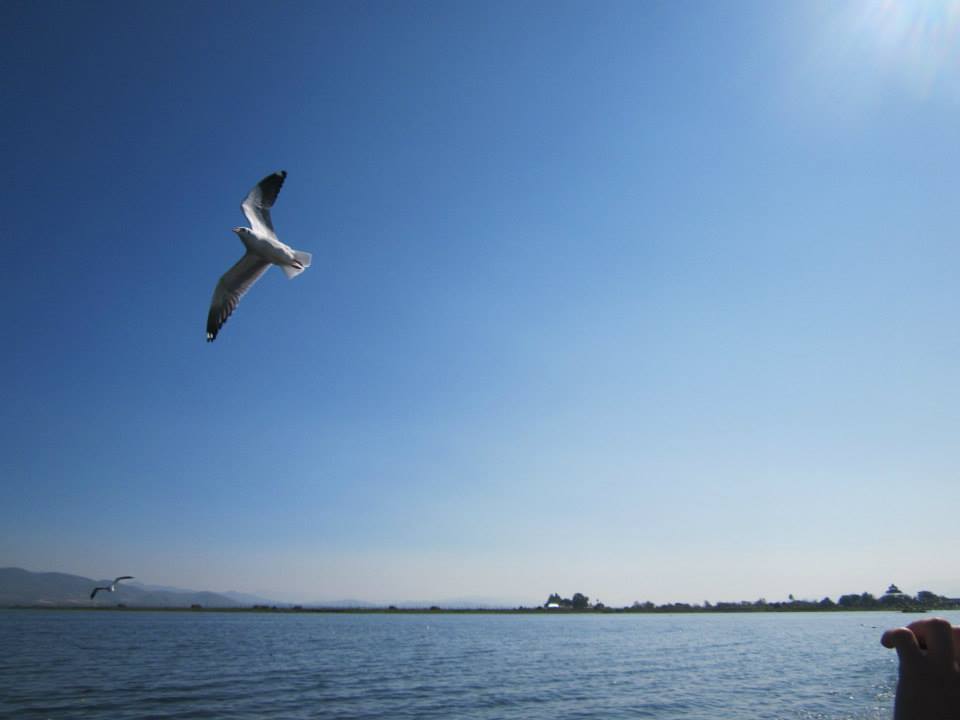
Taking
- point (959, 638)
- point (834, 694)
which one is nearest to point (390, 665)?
point (834, 694)

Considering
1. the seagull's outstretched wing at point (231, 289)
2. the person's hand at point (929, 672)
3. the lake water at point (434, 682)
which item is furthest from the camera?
the lake water at point (434, 682)

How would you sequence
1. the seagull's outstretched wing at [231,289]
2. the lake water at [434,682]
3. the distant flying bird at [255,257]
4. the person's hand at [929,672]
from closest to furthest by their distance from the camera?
the person's hand at [929,672]
the distant flying bird at [255,257]
the seagull's outstretched wing at [231,289]
the lake water at [434,682]

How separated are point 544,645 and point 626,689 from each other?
24.4m

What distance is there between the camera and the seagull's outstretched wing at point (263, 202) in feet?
38.8

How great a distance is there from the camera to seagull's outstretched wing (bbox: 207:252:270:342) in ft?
41.2

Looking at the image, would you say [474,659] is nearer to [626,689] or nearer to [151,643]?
[626,689]

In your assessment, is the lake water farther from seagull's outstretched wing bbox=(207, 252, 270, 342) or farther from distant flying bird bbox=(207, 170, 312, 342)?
distant flying bird bbox=(207, 170, 312, 342)

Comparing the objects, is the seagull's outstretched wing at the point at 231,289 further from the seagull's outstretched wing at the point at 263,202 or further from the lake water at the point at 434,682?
the lake water at the point at 434,682

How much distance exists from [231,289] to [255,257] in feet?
2.98

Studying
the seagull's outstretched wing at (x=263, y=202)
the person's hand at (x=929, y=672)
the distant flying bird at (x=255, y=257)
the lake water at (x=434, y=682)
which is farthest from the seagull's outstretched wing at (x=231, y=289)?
the person's hand at (x=929, y=672)

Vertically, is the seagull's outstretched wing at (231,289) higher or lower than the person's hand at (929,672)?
higher

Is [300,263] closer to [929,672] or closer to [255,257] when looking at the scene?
[255,257]

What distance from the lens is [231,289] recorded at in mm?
12680

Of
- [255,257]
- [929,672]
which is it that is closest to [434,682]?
[255,257]
